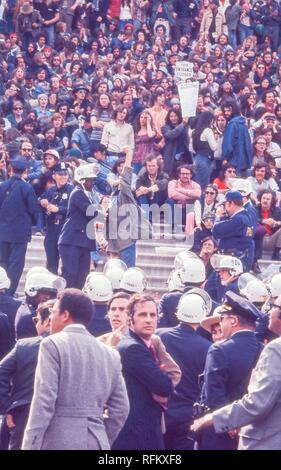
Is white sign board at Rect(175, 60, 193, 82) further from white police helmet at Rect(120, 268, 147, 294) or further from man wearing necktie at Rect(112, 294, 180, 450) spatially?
man wearing necktie at Rect(112, 294, 180, 450)

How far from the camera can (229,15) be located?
89.3 feet

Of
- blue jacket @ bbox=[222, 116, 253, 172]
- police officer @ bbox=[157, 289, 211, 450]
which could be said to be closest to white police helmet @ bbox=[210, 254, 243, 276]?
police officer @ bbox=[157, 289, 211, 450]

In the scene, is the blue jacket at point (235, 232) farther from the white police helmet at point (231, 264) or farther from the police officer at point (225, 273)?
the white police helmet at point (231, 264)

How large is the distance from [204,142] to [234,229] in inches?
197

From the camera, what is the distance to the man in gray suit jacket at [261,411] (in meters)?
7.90

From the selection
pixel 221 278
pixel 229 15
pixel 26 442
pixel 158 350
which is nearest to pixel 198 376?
pixel 158 350

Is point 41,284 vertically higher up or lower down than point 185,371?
higher up

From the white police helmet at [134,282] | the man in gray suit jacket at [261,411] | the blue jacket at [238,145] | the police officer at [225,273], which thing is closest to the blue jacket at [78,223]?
the police officer at [225,273]

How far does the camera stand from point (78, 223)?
1517 cm

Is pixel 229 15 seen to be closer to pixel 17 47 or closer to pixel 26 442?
pixel 17 47

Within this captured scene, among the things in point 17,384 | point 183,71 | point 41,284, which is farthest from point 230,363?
point 183,71

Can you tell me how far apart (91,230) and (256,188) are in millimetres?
3370

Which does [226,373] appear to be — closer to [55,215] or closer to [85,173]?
[85,173]

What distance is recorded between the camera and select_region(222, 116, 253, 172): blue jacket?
62.6ft
